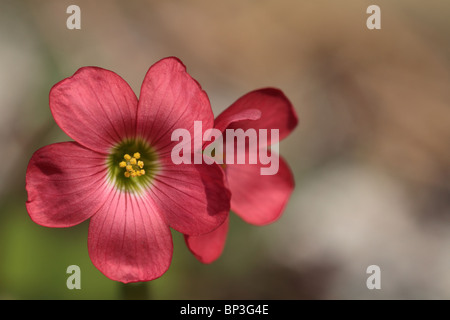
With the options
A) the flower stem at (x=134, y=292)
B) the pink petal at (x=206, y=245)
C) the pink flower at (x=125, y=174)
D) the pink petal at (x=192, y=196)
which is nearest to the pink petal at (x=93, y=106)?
the pink flower at (x=125, y=174)

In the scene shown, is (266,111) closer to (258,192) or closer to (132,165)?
(258,192)

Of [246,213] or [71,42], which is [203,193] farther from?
[71,42]

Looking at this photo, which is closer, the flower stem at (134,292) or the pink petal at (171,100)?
the pink petal at (171,100)

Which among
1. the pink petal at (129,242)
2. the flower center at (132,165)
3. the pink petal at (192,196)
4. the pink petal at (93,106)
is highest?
the pink petal at (93,106)

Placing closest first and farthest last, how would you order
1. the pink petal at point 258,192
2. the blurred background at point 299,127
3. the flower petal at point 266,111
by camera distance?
the flower petal at point 266,111, the pink petal at point 258,192, the blurred background at point 299,127

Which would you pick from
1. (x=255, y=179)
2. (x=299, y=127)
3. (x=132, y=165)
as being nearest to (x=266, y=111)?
(x=255, y=179)

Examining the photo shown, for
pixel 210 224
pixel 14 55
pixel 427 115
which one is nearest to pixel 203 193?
pixel 210 224

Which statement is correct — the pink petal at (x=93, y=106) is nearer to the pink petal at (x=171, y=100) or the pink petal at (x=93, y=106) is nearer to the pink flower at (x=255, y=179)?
the pink petal at (x=171, y=100)
